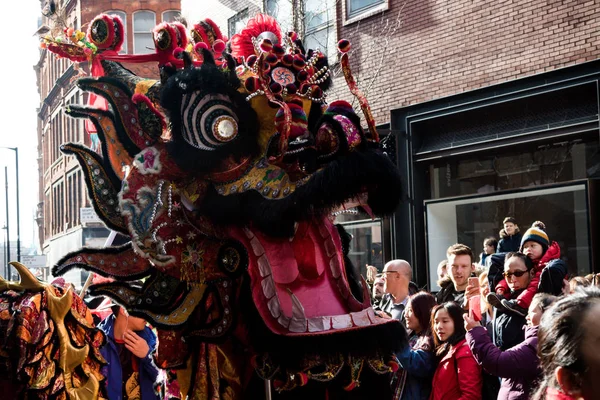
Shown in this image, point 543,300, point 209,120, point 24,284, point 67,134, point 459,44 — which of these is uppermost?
point 67,134

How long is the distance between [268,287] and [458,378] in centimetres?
221

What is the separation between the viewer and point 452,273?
691 cm

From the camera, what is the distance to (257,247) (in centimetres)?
352

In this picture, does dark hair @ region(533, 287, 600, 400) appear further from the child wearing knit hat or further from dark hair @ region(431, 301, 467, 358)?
the child wearing knit hat

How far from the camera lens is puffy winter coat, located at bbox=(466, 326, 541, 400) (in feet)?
16.1

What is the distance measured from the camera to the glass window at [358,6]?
41.2ft

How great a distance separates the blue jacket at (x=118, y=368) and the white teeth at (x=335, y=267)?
1626 mm

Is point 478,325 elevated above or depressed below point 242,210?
below

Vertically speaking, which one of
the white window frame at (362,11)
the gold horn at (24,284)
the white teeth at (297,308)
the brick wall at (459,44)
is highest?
the white window frame at (362,11)

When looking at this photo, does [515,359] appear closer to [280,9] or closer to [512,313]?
[512,313]

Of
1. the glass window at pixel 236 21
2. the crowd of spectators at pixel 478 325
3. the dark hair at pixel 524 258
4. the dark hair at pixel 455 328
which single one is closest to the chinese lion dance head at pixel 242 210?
the crowd of spectators at pixel 478 325

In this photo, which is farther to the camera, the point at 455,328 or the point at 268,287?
the point at 455,328

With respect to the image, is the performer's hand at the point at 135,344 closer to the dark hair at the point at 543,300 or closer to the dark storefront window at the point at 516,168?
the dark hair at the point at 543,300

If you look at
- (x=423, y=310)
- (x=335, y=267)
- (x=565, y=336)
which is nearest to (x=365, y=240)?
(x=423, y=310)
